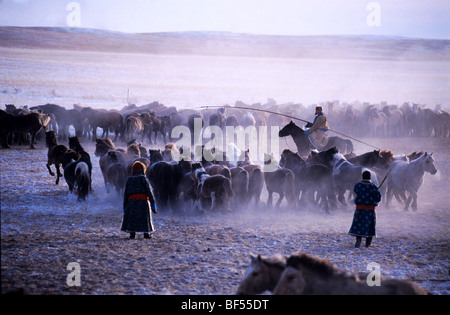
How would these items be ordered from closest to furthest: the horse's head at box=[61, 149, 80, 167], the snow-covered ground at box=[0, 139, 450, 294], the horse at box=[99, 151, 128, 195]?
the snow-covered ground at box=[0, 139, 450, 294] → the horse at box=[99, 151, 128, 195] → the horse's head at box=[61, 149, 80, 167]

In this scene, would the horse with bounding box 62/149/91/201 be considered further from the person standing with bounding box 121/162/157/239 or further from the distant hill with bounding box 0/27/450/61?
the distant hill with bounding box 0/27/450/61

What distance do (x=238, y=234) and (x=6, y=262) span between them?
11.3ft

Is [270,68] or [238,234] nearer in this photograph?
[238,234]

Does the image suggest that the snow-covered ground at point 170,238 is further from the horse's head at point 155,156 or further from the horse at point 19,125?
the horse's head at point 155,156

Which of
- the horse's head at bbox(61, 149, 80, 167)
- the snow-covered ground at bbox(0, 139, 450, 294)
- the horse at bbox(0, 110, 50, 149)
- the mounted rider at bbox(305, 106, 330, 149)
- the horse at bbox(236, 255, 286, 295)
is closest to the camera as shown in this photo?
the horse at bbox(236, 255, 286, 295)

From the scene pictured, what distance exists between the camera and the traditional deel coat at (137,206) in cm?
714

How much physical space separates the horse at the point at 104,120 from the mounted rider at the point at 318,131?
909cm

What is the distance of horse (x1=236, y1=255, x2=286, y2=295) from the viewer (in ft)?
14.4

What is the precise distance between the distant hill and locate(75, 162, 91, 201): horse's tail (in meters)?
41.3

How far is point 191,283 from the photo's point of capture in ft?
18.6

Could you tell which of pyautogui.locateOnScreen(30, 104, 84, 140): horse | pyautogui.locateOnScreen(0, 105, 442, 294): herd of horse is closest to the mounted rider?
pyautogui.locateOnScreen(0, 105, 442, 294): herd of horse

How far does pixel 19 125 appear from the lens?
583 inches
